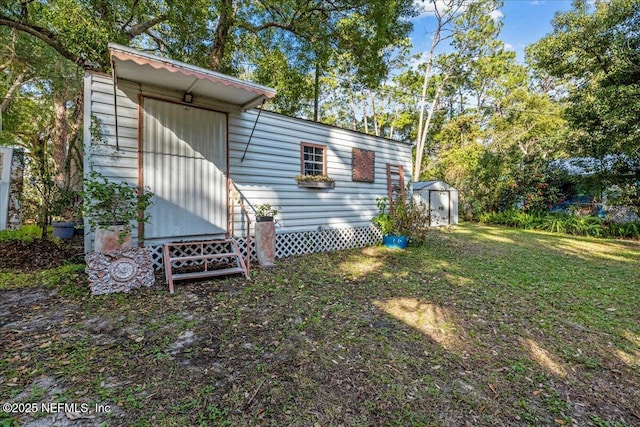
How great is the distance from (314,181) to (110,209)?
3.88 metres

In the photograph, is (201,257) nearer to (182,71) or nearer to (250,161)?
(250,161)

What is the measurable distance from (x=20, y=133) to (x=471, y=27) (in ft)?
89.7

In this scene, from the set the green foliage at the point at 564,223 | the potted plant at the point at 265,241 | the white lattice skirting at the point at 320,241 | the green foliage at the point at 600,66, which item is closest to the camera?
the potted plant at the point at 265,241

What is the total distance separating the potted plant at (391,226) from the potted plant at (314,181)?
1.76m

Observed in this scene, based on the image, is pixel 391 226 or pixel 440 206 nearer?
pixel 391 226

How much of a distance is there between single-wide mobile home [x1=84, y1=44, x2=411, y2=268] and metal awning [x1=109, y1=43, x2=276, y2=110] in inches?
0.6

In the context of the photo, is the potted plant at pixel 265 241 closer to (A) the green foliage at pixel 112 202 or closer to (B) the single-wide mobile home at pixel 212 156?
(B) the single-wide mobile home at pixel 212 156

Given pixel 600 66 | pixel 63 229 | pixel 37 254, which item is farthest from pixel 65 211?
pixel 600 66

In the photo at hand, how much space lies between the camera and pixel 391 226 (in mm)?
7613

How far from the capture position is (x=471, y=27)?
677 inches

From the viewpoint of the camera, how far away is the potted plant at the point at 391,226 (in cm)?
738

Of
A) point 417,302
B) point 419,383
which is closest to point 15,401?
point 419,383

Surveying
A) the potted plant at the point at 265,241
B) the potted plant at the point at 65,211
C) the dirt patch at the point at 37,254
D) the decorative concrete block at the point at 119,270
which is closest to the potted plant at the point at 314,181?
the potted plant at the point at 265,241

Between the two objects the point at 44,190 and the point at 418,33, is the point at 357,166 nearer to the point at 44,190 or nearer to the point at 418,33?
the point at 44,190
